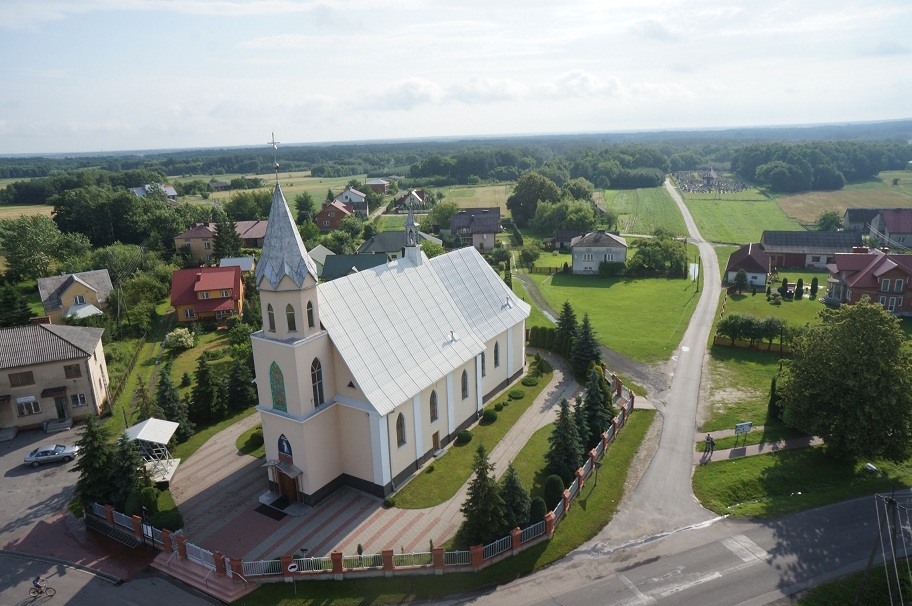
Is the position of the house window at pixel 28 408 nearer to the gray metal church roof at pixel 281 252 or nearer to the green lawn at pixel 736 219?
the gray metal church roof at pixel 281 252

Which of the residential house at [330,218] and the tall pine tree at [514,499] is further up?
the residential house at [330,218]

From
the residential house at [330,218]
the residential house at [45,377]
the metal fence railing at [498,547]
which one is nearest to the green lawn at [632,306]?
the metal fence railing at [498,547]

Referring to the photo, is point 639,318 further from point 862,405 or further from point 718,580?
point 718,580

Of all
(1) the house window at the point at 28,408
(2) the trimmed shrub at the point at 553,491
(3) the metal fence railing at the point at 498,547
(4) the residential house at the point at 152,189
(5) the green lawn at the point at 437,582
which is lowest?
(5) the green lawn at the point at 437,582

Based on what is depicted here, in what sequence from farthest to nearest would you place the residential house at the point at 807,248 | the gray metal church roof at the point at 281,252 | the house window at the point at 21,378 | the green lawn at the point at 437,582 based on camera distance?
the residential house at the point at 807,248
the house window at the point at 21,378
the gray metal church roof at the point at 281,252
the green lawn at the point at 437,582

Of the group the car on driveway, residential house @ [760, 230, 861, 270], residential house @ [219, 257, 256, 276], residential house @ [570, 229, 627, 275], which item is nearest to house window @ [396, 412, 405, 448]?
the car on driveway
